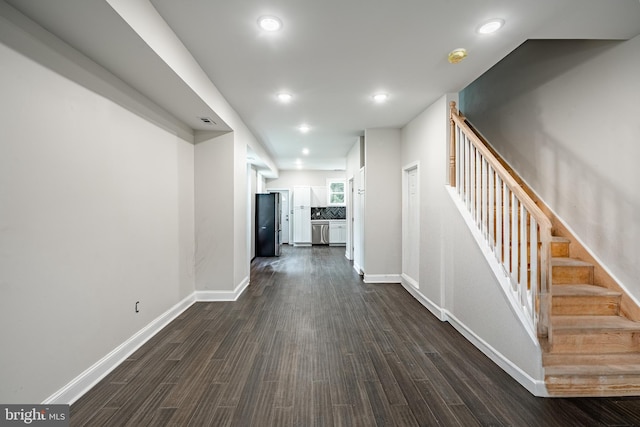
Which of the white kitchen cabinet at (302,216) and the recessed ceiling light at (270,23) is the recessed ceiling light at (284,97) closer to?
the recessed ceiling light at (270,23)

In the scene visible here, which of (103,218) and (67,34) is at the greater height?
(67,34)

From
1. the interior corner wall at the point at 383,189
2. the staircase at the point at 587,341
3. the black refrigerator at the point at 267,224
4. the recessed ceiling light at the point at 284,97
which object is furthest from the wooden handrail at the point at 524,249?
the black refrigerator at the point at 267,224

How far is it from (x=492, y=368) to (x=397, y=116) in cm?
324

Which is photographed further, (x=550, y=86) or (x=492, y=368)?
(x=550, y=86)

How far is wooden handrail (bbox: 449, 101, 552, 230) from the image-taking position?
190 centimetres

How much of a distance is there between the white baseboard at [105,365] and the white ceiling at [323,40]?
2250 millimetres

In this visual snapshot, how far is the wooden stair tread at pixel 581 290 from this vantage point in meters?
2.23

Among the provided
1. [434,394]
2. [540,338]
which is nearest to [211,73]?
[434,394]

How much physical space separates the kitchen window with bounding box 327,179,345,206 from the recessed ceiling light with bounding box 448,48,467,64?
288 inches

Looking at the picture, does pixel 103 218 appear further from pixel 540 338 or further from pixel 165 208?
pixel 540 338

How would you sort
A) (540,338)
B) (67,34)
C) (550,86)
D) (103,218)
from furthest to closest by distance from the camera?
(550,86)
(103,218)
(540,338)
(67,34)

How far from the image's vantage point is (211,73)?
2.71 m

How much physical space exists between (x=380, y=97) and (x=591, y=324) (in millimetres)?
2900

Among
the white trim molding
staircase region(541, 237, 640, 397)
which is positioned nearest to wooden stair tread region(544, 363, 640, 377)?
staircase region(541, 237, 640, 397)
